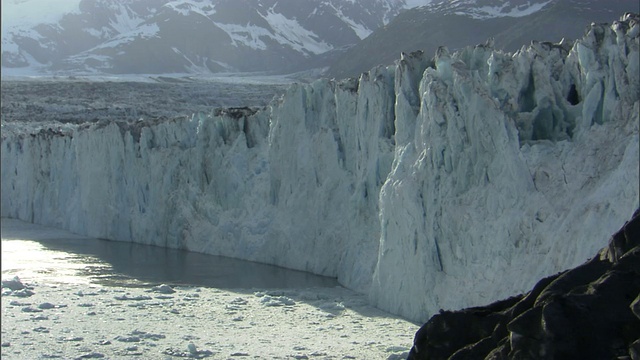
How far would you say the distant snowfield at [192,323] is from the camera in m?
9.84

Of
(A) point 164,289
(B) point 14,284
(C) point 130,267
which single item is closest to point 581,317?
(A) point 164,289

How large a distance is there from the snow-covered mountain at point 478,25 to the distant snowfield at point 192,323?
4124cm

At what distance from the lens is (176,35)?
13075 centimetres

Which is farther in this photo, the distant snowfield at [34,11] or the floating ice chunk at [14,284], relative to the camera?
the distant snowfield at [34,11]

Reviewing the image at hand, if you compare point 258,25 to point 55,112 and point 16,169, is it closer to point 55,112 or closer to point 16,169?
point 55,112

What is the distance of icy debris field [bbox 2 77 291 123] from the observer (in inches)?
1832

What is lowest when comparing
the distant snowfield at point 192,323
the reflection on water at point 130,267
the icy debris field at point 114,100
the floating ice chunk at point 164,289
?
the distant snowfield at point 192,323

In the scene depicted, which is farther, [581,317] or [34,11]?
[34,11]

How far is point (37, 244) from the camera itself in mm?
21188

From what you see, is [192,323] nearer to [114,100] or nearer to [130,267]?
[130,267]

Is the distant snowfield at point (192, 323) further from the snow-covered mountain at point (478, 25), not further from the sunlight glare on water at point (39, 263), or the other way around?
the snow-covered mountain at point (478, 25)

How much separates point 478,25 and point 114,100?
1128 inches

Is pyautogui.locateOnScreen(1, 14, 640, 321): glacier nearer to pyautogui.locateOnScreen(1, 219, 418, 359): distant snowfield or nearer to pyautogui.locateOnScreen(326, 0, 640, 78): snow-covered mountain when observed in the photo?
pyautogui.locateOnScreen(1, 219, 418, 359): distant snowfield

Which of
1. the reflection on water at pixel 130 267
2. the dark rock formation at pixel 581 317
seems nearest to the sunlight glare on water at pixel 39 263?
the reflection on water at pixel 130 267
